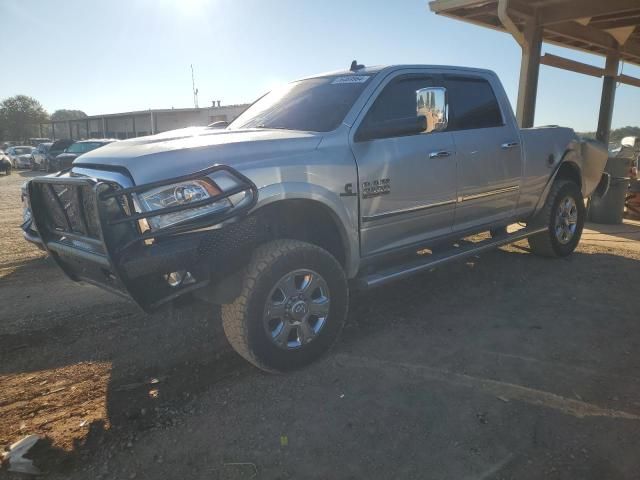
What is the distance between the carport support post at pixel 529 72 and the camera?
9.61 m

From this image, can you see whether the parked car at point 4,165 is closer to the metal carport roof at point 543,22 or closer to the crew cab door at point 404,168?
the metal carport roof at point 543,22

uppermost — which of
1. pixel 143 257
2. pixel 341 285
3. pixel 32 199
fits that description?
pixel 32 199

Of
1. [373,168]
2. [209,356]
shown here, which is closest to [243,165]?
[373,168]

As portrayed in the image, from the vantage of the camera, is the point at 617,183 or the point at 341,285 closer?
the point at 341,285

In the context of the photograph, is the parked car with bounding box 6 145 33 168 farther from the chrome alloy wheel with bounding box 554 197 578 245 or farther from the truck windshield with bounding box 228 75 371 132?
the chrome alloy wheel with bounding box 554 197 578 245

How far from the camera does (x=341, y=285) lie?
Answer: 10.8 ft

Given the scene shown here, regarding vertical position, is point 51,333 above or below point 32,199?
below

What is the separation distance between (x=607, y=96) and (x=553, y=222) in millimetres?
10521

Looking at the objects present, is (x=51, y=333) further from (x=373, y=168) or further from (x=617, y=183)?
(x=617, y=183)

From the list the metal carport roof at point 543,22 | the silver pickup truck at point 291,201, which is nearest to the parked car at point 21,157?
the metal carport roof at point 543,22

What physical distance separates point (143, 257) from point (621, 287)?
467 cm

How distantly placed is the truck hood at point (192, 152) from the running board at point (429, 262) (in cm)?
107

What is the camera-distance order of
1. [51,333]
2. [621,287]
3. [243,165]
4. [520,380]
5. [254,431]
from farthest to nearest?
[621,287]
[51,333]
[520,380]
[243,165]
[254,431]

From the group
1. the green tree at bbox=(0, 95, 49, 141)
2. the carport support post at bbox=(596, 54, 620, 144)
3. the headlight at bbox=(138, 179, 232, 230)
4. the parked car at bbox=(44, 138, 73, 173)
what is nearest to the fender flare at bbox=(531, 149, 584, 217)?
the headlight at bbox=(138, 179, 232, 230)
